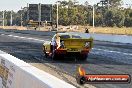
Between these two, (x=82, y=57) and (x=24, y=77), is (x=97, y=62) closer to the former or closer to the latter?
(x=82, y=57)

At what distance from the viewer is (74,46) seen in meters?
18.8

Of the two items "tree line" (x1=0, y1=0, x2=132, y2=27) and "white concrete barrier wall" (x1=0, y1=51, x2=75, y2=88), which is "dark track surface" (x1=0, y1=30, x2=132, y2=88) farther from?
"tree line" (x1=0, y1=0, x2=132, y2=27)

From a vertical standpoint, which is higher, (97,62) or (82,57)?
(82,57)

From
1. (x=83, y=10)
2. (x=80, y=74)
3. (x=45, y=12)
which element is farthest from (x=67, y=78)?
(x=83, y=10)

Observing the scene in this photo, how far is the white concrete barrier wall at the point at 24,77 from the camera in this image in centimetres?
492

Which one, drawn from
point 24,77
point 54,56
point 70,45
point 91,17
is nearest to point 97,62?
point 70,45

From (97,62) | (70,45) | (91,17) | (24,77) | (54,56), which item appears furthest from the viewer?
(91,17)

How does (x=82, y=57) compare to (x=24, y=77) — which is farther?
(x=82, y=57)

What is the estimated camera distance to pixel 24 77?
6211mm

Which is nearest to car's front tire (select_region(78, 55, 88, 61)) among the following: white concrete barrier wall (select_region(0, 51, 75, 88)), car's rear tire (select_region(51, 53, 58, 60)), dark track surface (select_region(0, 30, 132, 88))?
dark track surface (select_region(0, 30, 132, 88))

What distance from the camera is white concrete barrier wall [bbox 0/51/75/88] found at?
4916 millimetres

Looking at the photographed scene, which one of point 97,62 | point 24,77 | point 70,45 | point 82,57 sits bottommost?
point 97,62

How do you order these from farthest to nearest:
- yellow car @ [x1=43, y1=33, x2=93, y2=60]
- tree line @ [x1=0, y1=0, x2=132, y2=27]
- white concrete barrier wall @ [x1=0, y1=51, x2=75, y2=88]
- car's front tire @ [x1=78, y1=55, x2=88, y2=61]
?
tree line @ [x1=0, y1=0, x2=132, y2=27], car's front tire @ [x1=78, y1=55, x2=88, y2=61], yellow car @ [x1=43, y1=33, x2=93, y2=60], white concrete barrier wall @ [x1=0, y1=51, x2=75, y2=88]

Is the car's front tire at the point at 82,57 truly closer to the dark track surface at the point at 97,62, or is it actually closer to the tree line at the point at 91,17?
the dark track surface at the point at 97,62
